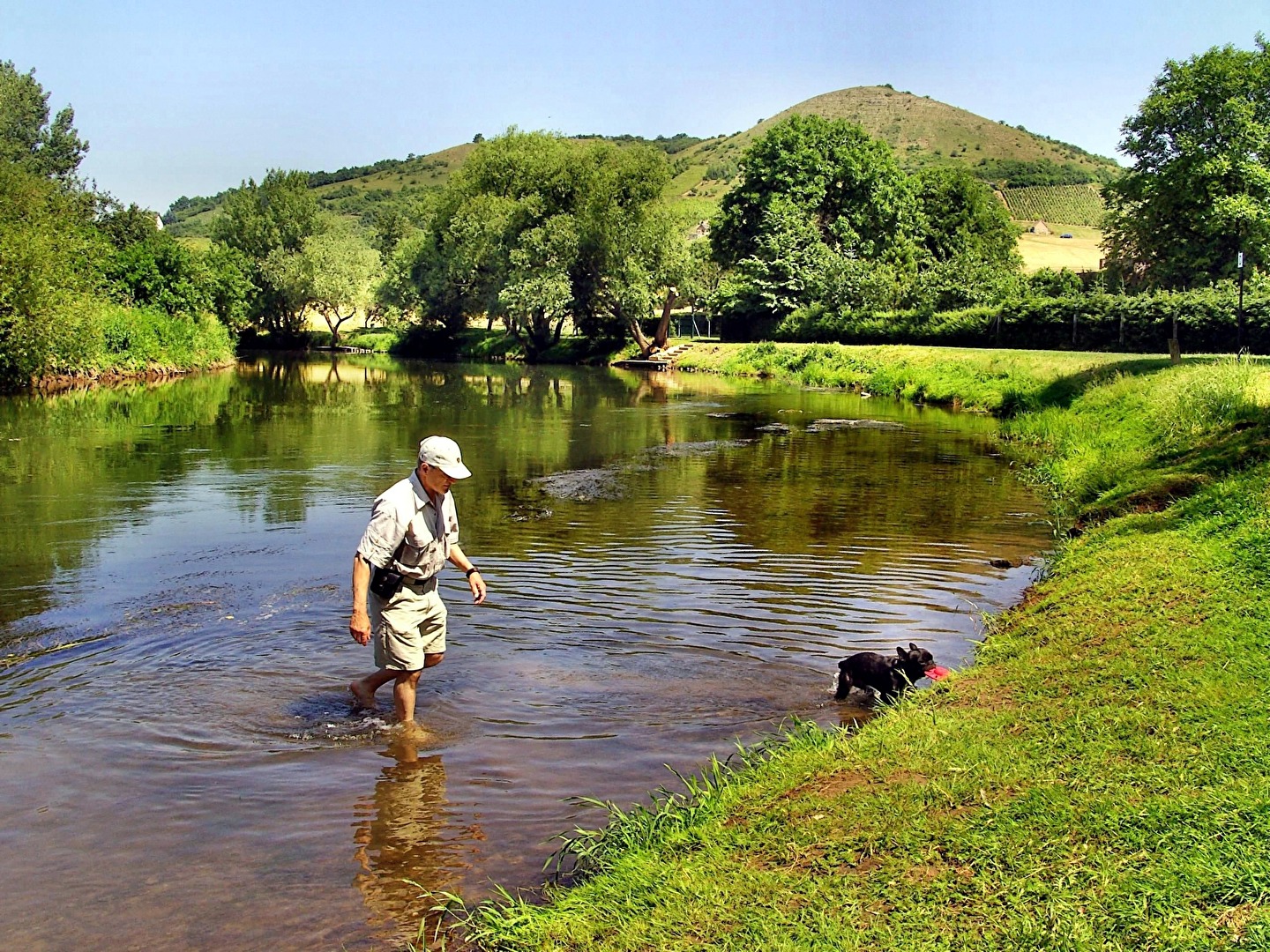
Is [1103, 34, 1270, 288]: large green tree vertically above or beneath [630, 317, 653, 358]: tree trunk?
above

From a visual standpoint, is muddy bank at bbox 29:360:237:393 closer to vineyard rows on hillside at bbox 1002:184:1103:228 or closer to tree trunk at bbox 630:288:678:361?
tree trunk at bbox 630:288:678:361

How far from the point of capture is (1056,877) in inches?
167

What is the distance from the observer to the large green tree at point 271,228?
279 ft

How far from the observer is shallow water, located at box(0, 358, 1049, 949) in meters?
5.61

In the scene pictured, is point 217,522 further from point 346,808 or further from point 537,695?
point 346,808

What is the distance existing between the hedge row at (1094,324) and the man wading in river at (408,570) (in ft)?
121

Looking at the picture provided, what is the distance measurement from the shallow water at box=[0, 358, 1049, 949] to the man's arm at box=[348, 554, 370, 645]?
2.76ft

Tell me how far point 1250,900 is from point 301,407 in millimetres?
34334

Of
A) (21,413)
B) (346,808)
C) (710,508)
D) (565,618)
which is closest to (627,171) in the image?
(21,413)

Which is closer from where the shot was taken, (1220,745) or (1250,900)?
(1250,900)

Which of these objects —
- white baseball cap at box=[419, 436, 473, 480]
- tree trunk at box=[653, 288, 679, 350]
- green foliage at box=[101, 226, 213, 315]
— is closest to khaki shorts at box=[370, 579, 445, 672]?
white baseball cap at box=[419, 436, 473, 480]

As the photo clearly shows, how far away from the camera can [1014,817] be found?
4.78 meters

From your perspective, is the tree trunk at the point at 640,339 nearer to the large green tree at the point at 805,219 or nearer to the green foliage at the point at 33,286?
the large green tree at the point at 805,219

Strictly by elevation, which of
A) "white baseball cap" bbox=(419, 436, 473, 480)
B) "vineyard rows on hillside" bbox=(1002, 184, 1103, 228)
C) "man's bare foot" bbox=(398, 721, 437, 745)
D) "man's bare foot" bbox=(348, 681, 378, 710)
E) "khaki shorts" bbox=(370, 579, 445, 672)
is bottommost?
"man's bare foot" bbox=(398, 721, 437, 745)
